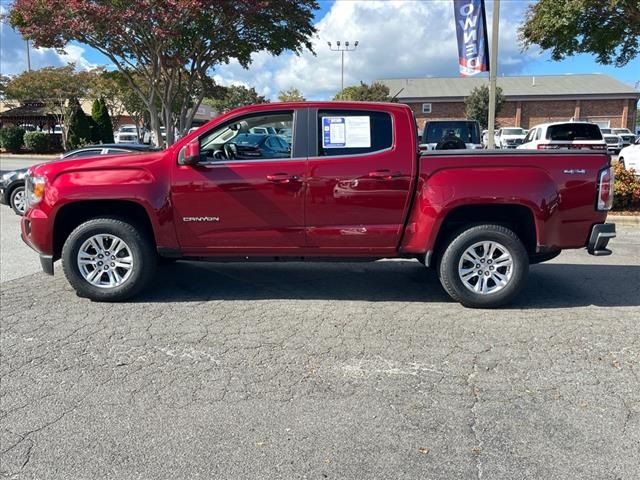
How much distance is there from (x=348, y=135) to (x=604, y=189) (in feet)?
8.00

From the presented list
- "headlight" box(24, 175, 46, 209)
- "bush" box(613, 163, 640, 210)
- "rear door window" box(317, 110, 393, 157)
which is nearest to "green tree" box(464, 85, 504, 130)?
"bush" box(613, 163, 640, 210)

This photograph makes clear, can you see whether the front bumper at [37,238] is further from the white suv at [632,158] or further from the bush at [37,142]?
the bush at [37,142]

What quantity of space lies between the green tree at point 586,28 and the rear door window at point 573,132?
4.52 metres

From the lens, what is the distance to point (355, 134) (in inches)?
204

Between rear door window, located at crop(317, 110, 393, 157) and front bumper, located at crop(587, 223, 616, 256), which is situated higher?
rear door window, located at crop(317, 110, 393, 157)

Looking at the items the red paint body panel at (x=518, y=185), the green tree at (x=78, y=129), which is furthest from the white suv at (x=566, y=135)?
the green tree at (x=78, y=129)

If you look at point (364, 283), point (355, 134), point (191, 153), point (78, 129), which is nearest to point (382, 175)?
point (355, 134)

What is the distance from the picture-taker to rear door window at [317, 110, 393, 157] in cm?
516

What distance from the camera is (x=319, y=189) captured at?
511cm

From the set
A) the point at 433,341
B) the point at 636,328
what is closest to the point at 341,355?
the point at 433,341

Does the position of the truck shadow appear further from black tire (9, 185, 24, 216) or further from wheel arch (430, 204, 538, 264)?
black tire (9, 185, 24, 216)

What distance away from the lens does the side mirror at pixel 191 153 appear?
5.03 metres

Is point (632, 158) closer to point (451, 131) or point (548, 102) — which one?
point (451, 131)

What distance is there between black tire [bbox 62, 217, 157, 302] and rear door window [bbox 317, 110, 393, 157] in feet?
6.51
